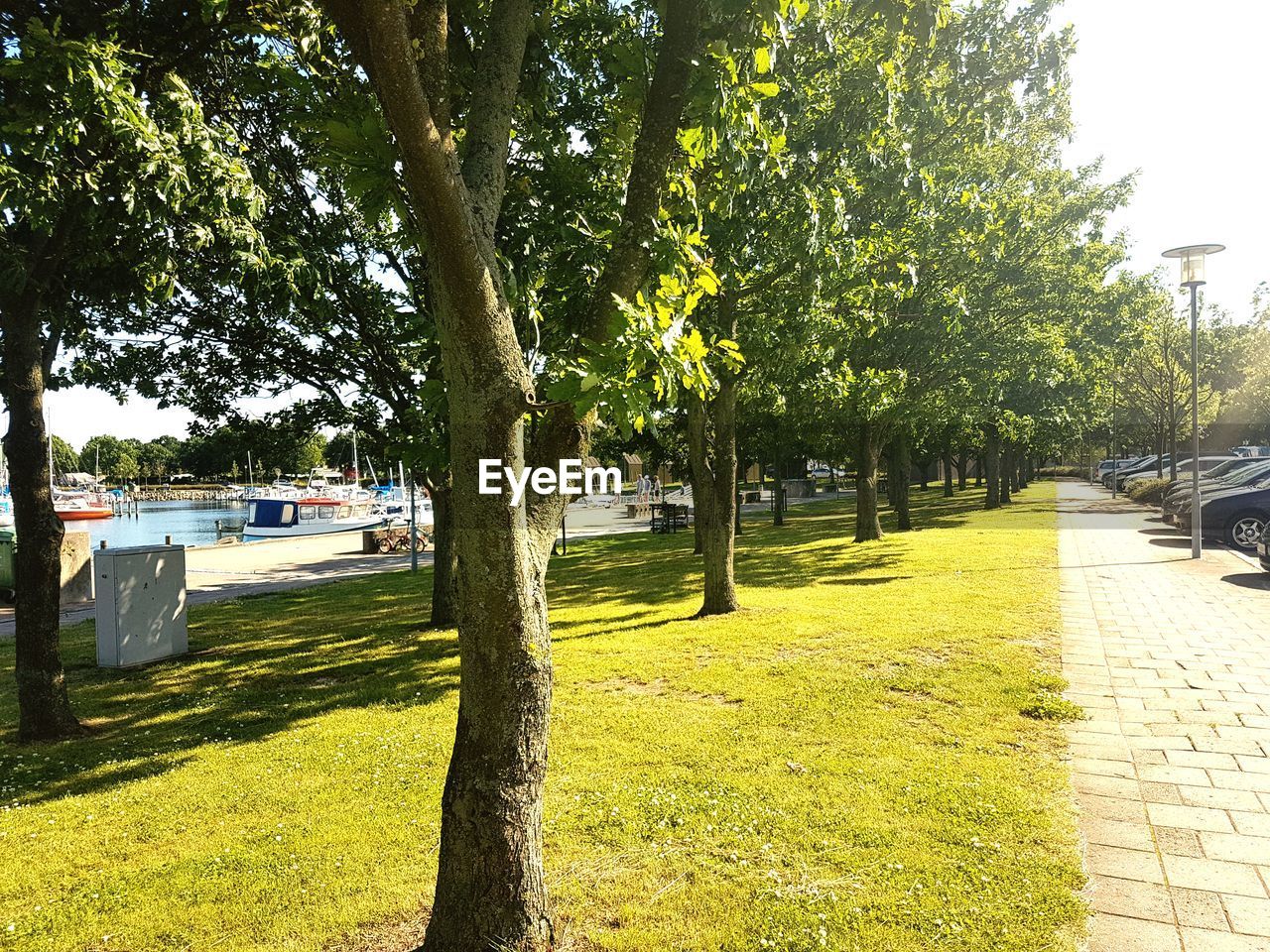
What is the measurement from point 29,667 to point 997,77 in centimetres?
1257

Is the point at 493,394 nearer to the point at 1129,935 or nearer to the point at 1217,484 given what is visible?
the point at 1129,935

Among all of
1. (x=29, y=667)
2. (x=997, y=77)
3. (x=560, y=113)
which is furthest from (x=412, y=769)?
(x=997, y=77)

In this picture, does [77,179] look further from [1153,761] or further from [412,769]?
[1153,761]

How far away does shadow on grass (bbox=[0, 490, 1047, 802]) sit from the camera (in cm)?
632

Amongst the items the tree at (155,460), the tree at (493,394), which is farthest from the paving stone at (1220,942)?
the tree at (155,460)

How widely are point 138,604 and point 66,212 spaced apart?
529 centimetres

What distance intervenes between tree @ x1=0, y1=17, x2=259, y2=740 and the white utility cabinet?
8.68ft

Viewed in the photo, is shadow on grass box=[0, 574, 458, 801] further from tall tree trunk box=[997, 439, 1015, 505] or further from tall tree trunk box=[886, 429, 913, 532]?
tall tree trunk box=[997, 439, 1015, 505]

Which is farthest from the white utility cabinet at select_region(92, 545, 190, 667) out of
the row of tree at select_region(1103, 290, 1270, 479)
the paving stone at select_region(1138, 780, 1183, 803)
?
the row of tree at select_region(1103, 290, 1270, 479)

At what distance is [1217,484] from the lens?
20.1m

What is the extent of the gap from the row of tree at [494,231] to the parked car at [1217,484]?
8983 millimetres

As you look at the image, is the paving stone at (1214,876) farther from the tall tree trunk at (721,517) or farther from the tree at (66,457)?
the tree at (66,457)

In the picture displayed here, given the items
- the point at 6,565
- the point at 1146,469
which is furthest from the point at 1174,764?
the point at 1146,469

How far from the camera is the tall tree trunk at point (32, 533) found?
21.3ft
